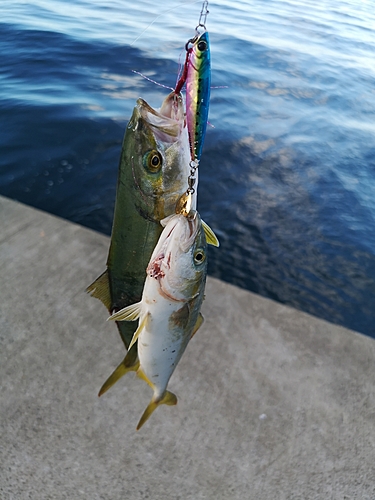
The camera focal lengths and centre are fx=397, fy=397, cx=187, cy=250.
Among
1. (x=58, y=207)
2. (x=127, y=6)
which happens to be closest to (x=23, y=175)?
(x=58, y=207)

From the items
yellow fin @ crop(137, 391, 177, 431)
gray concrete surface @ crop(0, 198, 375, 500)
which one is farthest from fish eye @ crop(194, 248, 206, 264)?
gray concrete surface @ crop(0, 198, 375, 500)

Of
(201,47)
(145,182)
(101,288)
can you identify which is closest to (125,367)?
(101,288)

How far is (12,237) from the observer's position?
3.54 metres

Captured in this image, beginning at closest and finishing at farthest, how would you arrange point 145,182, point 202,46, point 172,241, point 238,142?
point 202,46
point 172,241
point 145,182
point 238,142

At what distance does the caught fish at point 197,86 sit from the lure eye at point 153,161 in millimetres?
257

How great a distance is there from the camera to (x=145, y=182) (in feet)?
5.54

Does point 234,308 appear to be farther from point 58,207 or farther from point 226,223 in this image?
point 58,207

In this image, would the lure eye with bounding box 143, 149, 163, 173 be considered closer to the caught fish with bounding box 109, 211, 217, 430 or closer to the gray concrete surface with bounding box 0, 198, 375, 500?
the caught fish with bounding box 109, 211, 217, 430

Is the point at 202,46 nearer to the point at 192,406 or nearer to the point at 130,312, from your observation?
the point at 130,312

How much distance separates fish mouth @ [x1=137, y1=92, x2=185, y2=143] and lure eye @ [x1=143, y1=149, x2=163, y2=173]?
7 centimetres

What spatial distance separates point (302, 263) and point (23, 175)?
12.7 ft

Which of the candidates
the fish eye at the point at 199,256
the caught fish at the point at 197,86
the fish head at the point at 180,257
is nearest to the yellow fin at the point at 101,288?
the fish head at the point at 180,257

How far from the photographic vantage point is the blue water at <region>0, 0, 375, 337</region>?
15.5 ft

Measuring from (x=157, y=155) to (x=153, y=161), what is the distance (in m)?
0.03
